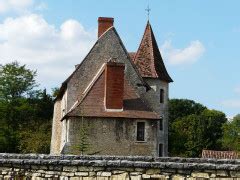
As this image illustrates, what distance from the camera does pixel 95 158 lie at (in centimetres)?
1279

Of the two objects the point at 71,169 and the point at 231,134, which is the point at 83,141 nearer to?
the point at 71,169

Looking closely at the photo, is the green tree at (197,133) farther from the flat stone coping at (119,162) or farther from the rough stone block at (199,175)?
the rough stone block at (199,175)

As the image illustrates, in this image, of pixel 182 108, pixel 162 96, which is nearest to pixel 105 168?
pixel 162 96

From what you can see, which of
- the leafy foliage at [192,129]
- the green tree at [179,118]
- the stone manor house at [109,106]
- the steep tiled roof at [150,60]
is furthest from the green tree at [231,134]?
the stone manor house at [109,106]

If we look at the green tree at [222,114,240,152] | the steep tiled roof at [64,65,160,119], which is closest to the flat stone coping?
the steep tiled roof at [64,65,160,119]

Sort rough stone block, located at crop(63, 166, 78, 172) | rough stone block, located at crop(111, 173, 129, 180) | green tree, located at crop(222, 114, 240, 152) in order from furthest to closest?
1. green tree, located at crop(222, 114, 240, 152)
2. rough stone block, located at crop(63, 166, 78, 172)
3. rough stone block, located at crop(111, 173, 129, 180)

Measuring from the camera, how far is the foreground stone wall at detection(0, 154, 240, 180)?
11906mm

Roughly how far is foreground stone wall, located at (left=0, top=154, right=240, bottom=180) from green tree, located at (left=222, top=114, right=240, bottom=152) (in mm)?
64964

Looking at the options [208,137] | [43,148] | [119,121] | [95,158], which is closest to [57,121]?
[43,148]

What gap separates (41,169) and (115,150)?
17.6 metres

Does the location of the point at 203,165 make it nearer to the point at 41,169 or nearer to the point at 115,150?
the point at 41,169

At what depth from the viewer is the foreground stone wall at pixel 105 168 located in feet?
39.1

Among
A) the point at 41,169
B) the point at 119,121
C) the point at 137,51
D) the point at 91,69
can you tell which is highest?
the point at 137,51

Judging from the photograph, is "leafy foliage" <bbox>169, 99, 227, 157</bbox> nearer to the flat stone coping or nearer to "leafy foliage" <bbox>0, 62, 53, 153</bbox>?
"leafy foliage" <bbox>0, 62, 53, 153</bbox>
